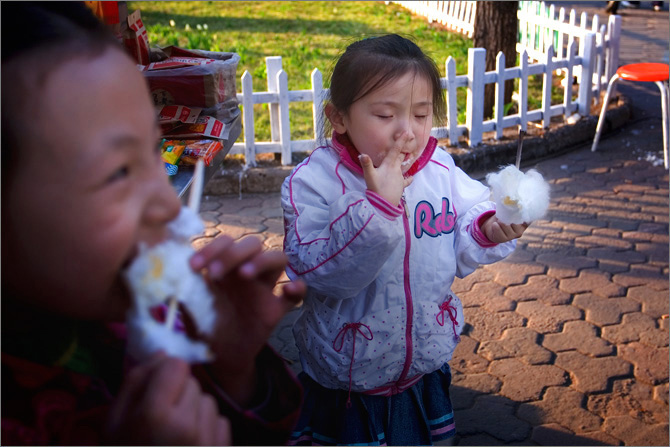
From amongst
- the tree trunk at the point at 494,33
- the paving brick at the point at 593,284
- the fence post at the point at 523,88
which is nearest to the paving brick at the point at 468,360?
the paving brick at the point at 593,284

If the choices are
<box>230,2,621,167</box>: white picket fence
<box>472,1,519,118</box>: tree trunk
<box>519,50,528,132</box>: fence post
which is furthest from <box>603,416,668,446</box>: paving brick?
<box>472,1,519,118</box>: tree trunk

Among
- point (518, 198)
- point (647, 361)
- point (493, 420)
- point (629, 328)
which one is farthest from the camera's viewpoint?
point (629, 328)

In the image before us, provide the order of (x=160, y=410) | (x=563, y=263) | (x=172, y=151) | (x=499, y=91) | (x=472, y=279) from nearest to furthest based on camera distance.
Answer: (x=160, y=410) → (x=172, y=151) → (x=472, y=279) → (x=563, y=263) → (x=499, y=91)

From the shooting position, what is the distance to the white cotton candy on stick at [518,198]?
190 centimetres

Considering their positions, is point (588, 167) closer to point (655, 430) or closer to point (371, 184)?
point (655, 430)

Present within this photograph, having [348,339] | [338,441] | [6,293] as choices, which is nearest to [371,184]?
[348,339]

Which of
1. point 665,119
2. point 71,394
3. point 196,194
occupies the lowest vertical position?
point 665,119

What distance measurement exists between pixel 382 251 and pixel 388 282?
0.89 feet

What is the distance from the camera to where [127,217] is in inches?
32.1

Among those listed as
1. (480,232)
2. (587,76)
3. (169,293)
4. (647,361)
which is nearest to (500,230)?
(480,232)

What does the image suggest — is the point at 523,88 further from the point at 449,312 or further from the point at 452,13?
the point at 452,13

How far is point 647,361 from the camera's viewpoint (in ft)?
11.7

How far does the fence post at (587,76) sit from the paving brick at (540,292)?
359cm

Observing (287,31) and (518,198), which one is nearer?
(518,198)
